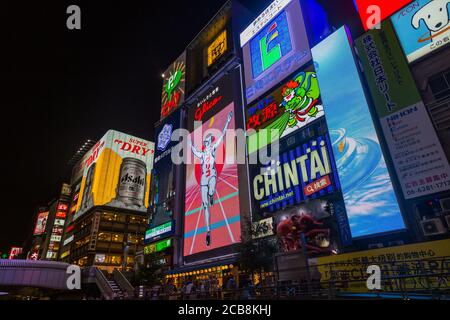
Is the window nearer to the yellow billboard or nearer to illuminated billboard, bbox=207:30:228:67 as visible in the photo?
the yellow billboard

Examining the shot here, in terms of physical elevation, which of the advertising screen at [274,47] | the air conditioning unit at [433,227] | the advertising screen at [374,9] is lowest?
the air conditioning unit at [433,227]

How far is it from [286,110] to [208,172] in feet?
45.9

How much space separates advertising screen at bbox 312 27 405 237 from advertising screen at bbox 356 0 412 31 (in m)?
1.86

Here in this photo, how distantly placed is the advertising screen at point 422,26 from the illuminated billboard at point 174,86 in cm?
3686

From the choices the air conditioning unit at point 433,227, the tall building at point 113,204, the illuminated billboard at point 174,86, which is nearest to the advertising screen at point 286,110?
the air conditioning unit at point 433,227

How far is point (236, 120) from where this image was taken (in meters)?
36.5

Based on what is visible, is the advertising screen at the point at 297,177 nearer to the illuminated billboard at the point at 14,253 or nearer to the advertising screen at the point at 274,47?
the advertising screen at the point at 274,47

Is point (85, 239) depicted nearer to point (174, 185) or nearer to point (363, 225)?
point (174, 185)

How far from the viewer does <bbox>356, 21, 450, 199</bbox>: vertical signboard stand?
16.9 metres

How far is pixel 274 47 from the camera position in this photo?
34.2 m

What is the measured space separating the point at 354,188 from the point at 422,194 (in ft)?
13.1

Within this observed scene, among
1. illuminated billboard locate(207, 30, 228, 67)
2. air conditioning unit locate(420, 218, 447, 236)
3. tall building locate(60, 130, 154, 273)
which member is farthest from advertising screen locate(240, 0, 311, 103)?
tall building locate(60, 130, 154, 273)

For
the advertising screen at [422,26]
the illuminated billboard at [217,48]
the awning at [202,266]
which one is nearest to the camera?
the advertising screen at [422,26]

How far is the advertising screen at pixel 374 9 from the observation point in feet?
71.8
